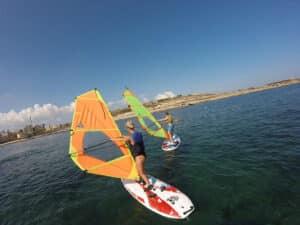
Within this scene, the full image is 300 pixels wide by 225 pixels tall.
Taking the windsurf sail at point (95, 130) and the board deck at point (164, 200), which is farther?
the windsurf sail at point (95, 130)

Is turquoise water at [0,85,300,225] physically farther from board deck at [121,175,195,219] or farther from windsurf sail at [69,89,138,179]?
windsurf sail at [69,89,138,179]

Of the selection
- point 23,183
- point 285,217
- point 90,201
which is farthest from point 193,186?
point 23,183

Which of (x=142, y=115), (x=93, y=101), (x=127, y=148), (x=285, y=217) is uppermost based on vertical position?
(x=93, y=101)

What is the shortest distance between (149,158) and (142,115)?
3.81 metres

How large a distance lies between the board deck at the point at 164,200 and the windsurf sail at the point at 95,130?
2.91ft

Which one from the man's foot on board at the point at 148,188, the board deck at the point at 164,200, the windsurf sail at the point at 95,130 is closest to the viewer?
the board deck at the point at 164,200

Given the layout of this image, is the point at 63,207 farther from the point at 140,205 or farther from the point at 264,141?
the point at 264,141

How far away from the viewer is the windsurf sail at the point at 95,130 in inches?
295

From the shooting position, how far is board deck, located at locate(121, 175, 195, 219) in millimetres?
5836

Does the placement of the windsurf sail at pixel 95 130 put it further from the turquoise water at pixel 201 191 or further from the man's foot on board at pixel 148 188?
the turquoise water at pixel 201 191

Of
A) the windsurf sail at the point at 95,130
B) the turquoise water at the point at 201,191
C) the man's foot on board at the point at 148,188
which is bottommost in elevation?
the turquoise water at the point at 201,191

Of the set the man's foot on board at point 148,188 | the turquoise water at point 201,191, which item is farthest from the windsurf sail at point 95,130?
the turquoise water at point 201,191

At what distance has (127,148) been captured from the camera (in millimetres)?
7574

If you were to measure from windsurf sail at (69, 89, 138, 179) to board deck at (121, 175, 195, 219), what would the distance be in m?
0.89
